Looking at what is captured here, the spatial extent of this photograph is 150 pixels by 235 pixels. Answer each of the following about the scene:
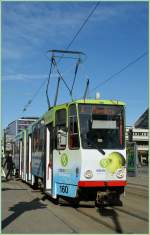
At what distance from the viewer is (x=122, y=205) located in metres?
14.8

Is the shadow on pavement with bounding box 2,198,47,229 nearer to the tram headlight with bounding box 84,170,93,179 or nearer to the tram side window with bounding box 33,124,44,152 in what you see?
the tram headlight with bounding box 84,170,93,179

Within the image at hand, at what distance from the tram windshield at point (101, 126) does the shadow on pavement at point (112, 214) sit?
69.1 inches

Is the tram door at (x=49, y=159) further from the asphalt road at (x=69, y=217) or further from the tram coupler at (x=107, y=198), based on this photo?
the tram coupler at (x=107, y=198)

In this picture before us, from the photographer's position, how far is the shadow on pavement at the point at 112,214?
10.4 metres

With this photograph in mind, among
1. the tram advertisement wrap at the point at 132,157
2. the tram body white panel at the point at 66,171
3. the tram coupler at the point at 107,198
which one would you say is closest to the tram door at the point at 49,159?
the tram body white panel at the point at 66,171

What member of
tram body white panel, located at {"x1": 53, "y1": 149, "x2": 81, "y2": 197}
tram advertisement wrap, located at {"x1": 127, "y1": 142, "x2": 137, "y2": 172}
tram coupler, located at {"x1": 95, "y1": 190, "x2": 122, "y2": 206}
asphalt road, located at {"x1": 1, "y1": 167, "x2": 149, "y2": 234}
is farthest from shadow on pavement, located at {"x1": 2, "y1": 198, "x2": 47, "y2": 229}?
tram advertisement wrap, located at {"x1": 127, "y1": 142, "x2": 137, "y2": 172}

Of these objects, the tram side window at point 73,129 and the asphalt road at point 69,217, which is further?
the tram side window at point 73,129

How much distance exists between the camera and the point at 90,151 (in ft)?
44.5

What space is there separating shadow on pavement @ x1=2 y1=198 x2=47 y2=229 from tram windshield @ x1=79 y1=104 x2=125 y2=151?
2.38 metres

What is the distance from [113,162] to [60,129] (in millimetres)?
1999

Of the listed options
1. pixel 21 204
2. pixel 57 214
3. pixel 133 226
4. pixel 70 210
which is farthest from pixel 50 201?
pixel 133 226

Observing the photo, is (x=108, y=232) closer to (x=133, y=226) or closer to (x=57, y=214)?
(x=133, y=226)

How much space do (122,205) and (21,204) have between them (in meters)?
3.12

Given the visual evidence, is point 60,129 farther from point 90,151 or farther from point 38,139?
point 38,139
